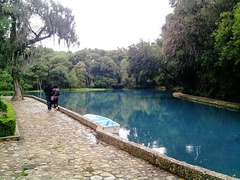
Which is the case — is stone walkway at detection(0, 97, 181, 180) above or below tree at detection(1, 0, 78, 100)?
below

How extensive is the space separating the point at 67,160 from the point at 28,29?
16214mm

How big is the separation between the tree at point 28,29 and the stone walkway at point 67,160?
42.4ft

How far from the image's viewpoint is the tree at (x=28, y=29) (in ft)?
58.9

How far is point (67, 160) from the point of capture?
514cm

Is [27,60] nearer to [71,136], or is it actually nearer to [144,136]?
[144,136]

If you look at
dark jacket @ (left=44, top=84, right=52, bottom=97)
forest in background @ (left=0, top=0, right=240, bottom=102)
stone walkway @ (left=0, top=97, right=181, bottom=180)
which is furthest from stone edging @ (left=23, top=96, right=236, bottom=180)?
forest in background @ (left=0, top=0, right=240, bottom=102)

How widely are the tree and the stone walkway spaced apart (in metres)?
12.9

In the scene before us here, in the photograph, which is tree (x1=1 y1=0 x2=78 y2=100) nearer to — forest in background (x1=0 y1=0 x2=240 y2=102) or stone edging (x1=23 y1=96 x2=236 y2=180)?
forest in background (x1=0 y1=0 x2=240 y2=102)

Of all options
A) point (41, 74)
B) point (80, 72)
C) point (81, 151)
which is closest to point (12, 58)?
point (81, 151)

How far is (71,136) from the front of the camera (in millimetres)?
7594

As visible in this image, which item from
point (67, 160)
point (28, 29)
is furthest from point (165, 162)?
point (28, 29)

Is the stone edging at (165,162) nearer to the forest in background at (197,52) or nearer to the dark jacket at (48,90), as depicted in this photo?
the dark jacket at (48,90)

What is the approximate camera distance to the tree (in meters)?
18.0

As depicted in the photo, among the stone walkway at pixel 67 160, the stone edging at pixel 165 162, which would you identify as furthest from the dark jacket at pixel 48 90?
the stone edging at pixel 165 162
